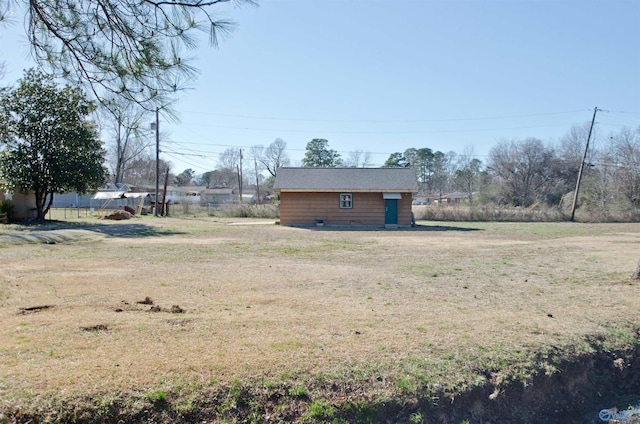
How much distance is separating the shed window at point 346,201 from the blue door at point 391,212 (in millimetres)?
1968

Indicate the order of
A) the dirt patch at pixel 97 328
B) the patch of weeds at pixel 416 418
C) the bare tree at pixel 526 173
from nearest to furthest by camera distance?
the patch of weeds at pixel 416 418 → the dirt patch at pixel 97 328 → the bare tree at pixel 526 173

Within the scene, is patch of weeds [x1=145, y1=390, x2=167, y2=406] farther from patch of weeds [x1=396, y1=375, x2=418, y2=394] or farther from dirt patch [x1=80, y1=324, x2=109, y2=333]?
patch of weeds [x1=396, y1=375, x2=418, y2=394]

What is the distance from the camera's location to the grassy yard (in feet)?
11.6

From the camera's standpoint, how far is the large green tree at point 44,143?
21297mm

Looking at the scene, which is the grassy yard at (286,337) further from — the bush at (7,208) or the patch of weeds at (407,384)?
the bush at (7,208)

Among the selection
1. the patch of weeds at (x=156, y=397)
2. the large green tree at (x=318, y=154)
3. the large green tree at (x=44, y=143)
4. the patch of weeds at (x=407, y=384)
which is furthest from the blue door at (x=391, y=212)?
the large green tree at (x=318, y=154)

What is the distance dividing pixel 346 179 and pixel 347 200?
1.39 metres

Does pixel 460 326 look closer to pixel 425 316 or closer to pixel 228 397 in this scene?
pixel 425 316

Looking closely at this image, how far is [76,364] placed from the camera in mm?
3867

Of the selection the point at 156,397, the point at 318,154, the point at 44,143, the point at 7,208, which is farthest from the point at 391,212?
the point at 318,154

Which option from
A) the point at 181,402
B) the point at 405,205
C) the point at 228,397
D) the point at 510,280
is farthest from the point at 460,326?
the point at 405,205

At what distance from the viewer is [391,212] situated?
26.1 meters

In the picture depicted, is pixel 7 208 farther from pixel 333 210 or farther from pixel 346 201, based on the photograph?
pixel 346 201

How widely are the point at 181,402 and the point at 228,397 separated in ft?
1.14
